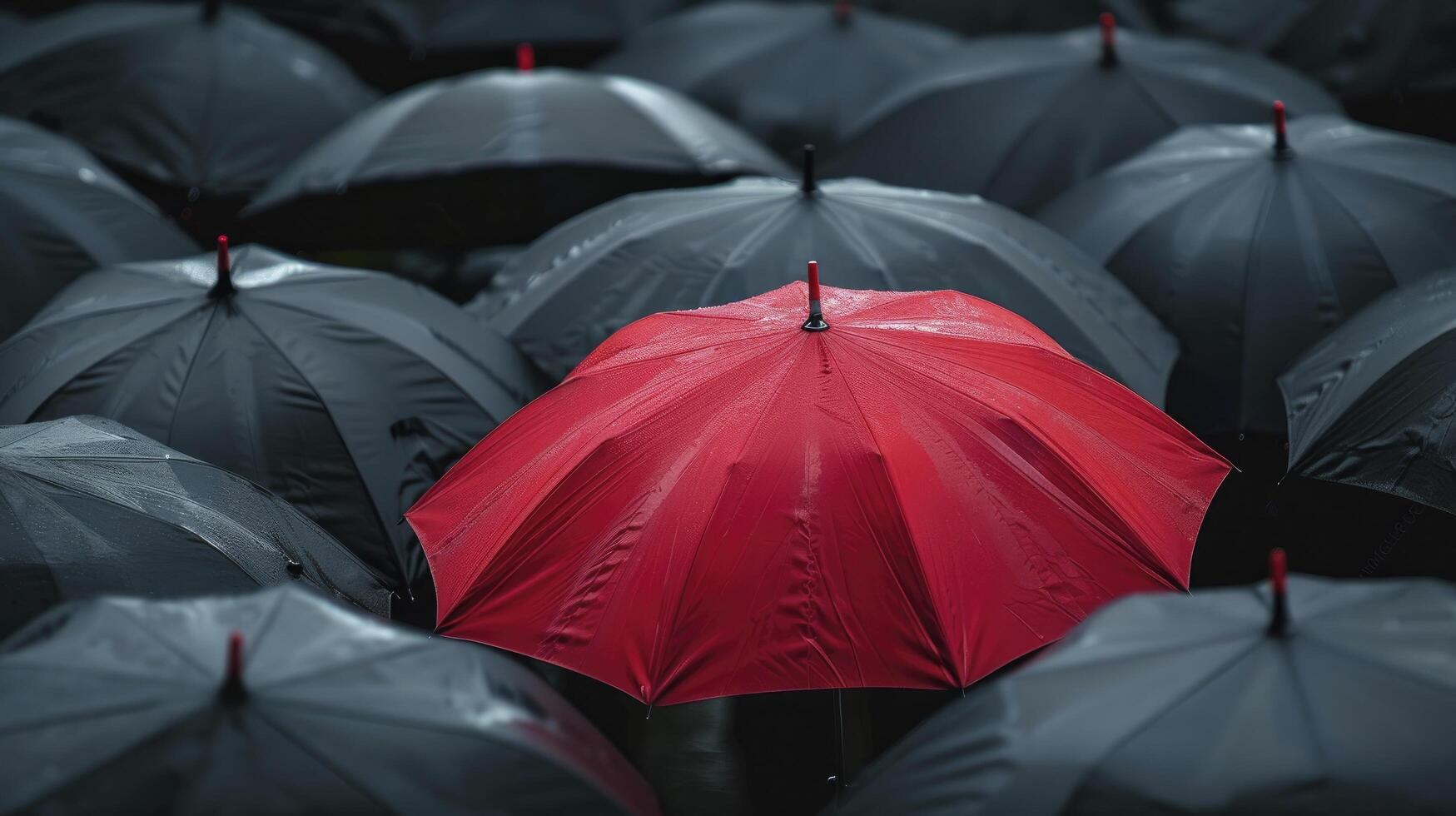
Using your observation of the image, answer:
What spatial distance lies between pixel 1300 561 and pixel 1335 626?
10.7 feet

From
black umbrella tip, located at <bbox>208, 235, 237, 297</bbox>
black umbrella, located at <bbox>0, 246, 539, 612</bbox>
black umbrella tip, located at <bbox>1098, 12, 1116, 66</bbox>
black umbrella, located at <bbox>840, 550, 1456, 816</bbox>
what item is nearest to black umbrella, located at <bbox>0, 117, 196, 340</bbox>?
black umbrella, located at <bbox>0, 246, 539, 612</bbox>

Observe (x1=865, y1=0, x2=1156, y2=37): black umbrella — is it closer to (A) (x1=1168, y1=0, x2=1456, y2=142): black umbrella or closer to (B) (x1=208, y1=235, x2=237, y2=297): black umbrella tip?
(A) (x1=1168, y1=0, x2=1456, y2=142): black umbrella

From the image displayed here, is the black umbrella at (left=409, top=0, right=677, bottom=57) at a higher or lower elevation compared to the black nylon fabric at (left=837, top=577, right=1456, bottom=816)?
higher

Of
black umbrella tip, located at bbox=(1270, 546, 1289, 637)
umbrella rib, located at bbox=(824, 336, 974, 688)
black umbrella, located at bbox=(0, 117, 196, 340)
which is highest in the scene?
black umbrella, located at bbox=(0, 117, 196, 340)

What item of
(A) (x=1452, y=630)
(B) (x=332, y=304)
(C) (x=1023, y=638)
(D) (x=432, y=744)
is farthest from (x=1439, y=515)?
(D) (x=432, y=744)

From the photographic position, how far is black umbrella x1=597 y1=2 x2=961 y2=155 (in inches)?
315

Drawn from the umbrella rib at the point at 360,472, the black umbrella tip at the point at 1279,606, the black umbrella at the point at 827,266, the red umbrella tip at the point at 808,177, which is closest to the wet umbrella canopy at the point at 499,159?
the black umbrella at the point at 827,266

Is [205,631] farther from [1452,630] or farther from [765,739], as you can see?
[765,739]

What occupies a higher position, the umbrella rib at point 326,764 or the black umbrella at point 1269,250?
the black umbrella at point 1269,250

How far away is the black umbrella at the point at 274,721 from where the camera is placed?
2.59m

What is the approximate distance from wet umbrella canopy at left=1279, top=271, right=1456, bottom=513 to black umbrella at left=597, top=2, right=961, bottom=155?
3294 millimetres

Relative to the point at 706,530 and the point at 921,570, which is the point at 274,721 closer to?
the point at 706,530

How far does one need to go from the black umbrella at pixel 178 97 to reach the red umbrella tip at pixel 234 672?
5.25 metres

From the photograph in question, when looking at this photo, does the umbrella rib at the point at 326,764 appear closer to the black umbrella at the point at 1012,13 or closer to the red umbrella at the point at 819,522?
the red umbrella at the point at 819,522
